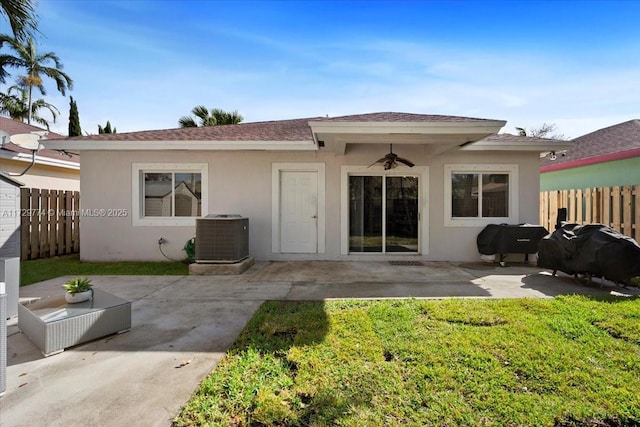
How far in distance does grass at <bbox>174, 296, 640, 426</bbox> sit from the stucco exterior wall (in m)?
6.98

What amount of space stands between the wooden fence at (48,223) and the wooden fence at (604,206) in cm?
1517

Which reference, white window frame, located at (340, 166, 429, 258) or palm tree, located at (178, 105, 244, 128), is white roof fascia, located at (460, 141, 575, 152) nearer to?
white window frame, located at (340, 166, 429, 258)

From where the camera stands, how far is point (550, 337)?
349cm

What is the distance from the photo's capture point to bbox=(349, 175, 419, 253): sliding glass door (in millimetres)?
8555

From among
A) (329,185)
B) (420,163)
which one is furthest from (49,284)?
(420,163)

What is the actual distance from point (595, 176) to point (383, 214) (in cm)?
746

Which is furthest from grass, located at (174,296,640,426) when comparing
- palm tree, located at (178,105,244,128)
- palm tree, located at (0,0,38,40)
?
palm tree, located at (178,105,244,128)

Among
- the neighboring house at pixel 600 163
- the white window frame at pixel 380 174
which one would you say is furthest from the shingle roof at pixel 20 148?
the neighboring house at pixel 600 163

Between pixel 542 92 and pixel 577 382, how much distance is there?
13225 mm

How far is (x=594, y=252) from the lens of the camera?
18.0 feet

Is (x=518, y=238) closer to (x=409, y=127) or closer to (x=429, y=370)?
(x=409, y=127)

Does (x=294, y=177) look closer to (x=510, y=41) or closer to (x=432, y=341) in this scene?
(x=432, y=341)

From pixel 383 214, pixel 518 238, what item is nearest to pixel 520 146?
pixel 518 238

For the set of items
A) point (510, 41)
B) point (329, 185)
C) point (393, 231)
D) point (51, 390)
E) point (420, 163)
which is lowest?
point (51, 390)
